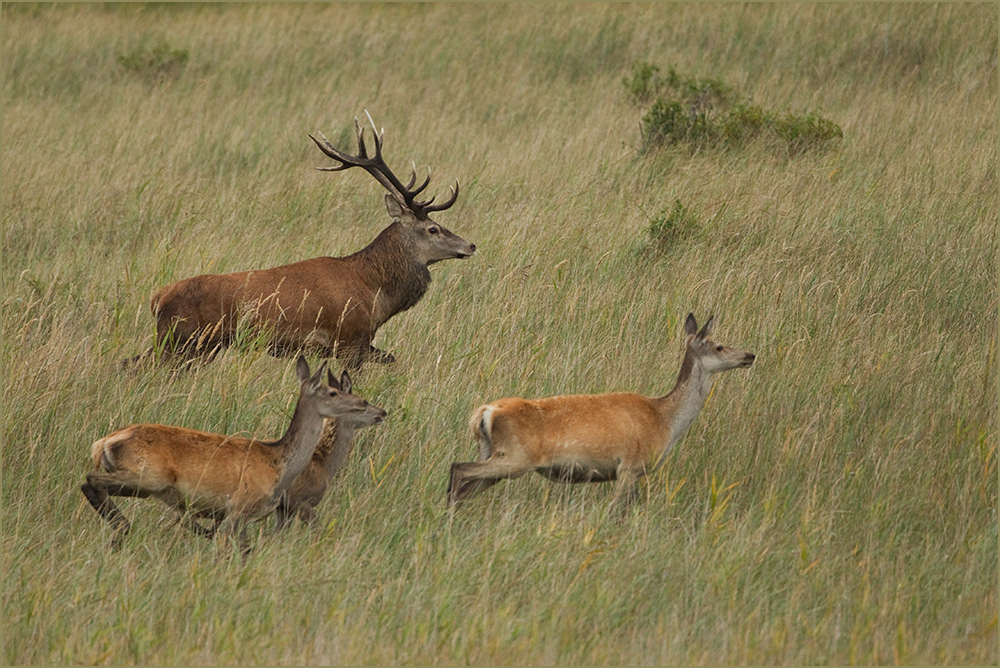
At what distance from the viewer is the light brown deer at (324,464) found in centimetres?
560

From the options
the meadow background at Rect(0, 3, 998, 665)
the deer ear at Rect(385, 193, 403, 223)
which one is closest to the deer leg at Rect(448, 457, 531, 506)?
the meadow background at Rect(0, 3, 998, 665)

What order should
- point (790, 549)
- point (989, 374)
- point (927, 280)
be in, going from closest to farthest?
point (790, 549)
point (989, 374)
point (927, 280)

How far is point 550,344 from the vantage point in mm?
7266

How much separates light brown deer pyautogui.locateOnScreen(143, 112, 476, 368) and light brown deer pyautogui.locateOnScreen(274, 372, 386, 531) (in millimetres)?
1286

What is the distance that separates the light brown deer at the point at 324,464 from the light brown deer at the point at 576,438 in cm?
56

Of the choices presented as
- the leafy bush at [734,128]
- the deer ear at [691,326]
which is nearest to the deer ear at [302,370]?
the deer ear at [691,326]

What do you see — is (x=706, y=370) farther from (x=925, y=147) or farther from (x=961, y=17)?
(x=961, y=17)

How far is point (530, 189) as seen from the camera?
10617 mm

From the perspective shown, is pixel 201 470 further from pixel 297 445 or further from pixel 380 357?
pixel 380 357

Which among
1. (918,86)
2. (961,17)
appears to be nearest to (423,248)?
(918,86)

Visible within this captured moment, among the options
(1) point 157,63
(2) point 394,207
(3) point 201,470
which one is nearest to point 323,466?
(3) point 201,470

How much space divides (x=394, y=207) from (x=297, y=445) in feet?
9.53

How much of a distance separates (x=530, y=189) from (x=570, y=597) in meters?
6.25

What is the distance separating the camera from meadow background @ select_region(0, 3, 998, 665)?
15.3 feet
